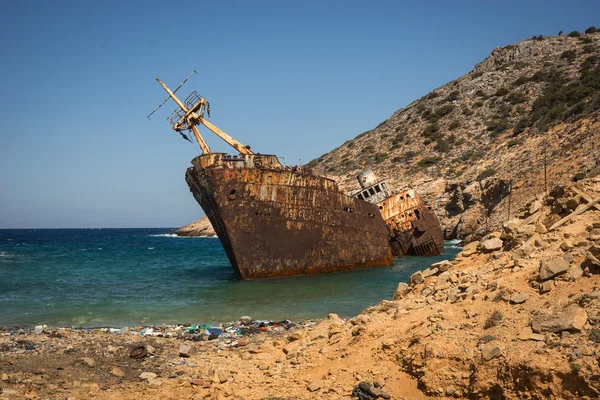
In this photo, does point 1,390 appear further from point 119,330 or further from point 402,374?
point 402,374

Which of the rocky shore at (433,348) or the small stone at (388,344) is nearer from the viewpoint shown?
the rocky shore at (433,348)

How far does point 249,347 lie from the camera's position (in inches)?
293

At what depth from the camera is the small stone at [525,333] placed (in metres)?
4.29

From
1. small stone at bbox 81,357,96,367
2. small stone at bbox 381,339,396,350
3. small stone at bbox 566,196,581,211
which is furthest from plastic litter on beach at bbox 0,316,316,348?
small stone at bbox 566,196,581,211

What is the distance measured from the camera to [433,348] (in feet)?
15.5

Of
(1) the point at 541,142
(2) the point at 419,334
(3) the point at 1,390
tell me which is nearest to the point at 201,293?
(3) the point at 1,390

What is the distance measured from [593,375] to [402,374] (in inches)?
71.7

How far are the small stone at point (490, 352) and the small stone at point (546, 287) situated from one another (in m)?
1.06

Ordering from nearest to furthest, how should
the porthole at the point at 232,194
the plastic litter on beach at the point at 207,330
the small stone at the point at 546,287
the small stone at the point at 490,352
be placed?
1. the small stone at the point at 490,352
2. the small stone at the point at 546,287
3. the plastic litter on beach at the point at 207,330
4. the porthole at the point at 232,194

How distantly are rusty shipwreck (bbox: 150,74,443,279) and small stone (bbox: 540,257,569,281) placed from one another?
11.4 m

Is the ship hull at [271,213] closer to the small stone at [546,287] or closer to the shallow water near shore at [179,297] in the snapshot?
the shallow water near shore at [179,297]

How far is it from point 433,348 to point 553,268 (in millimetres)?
1667

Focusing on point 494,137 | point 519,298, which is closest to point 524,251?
point 519,298

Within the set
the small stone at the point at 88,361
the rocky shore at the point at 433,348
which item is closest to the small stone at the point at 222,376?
the rocky shore at the point at 433,348
